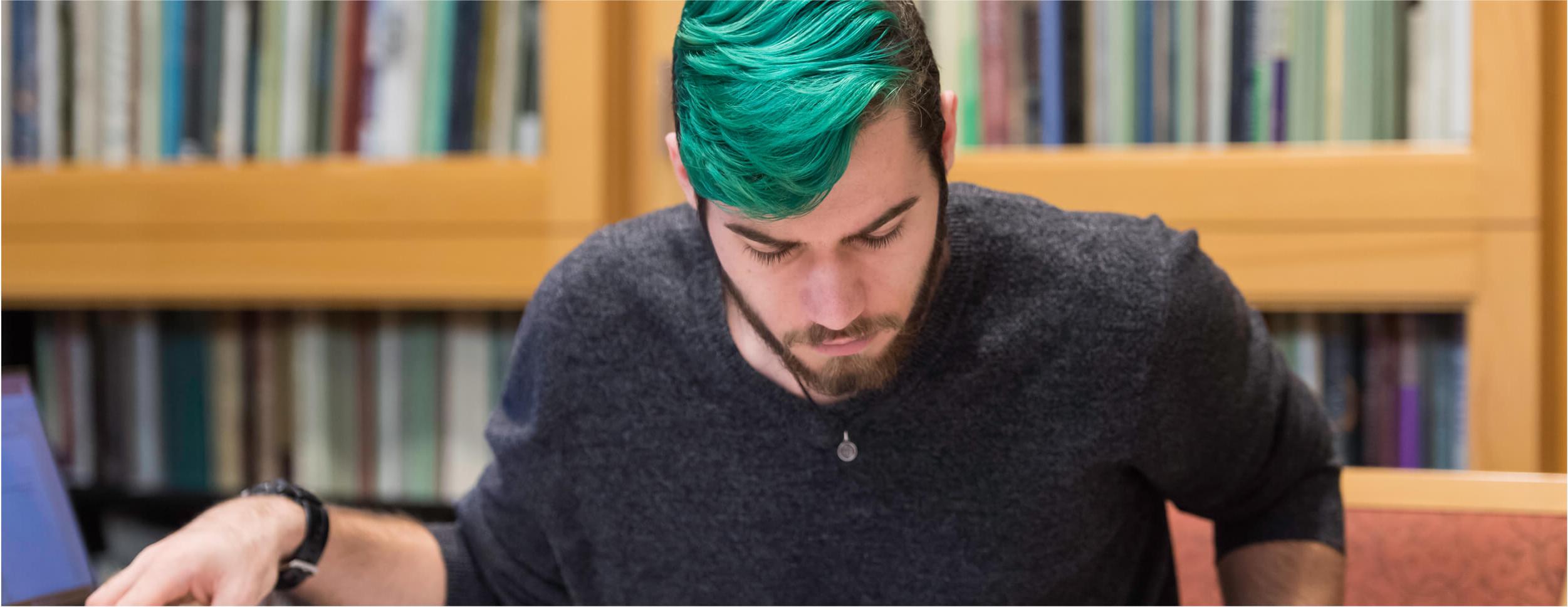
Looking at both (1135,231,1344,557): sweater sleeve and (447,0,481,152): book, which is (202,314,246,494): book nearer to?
(447,0,481,152): book

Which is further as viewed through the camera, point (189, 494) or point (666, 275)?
point (189, 494)

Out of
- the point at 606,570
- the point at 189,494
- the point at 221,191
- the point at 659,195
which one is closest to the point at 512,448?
the point at 606,570

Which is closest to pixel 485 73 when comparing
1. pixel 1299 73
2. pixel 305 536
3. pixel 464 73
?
pixel 464 73

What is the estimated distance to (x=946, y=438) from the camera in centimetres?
98

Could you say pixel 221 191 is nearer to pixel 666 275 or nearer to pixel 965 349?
pixel 666 275

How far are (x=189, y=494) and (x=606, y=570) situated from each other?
37.7 inches

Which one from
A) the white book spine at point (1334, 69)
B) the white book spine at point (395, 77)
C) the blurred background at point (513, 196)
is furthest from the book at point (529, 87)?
the white book spine at point (1334, 69)

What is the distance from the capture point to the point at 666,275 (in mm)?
1040

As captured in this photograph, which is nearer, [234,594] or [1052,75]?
[234,594]

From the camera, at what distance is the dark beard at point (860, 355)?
2.86 feet

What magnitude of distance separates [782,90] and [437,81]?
0.94 metres

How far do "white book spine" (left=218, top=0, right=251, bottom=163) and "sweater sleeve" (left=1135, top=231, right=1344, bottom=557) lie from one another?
1.23 m

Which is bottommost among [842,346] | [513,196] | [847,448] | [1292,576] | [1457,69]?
[1292,576]

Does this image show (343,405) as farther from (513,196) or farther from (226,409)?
(513,196)
